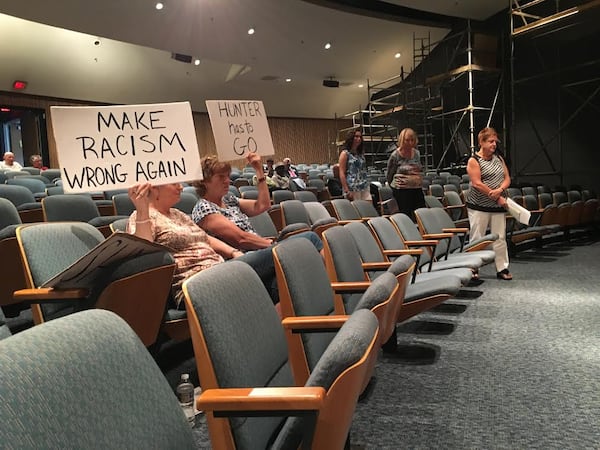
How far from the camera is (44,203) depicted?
11.5ft

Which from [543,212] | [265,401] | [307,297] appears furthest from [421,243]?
[543,212]

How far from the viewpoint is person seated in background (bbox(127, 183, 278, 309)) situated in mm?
2184

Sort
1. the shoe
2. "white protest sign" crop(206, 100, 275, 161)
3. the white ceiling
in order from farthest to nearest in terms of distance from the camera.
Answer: the white ceiling < the shoe < "white protest sign" crop(206, 100, 275, 161)

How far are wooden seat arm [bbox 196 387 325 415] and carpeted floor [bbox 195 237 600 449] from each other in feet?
2.98

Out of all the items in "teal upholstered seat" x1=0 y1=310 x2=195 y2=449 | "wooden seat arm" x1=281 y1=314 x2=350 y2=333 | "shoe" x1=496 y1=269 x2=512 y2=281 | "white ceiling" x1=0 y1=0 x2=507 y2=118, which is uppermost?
"white ceiling" x1=0 y1=0 x2=507 y2=118

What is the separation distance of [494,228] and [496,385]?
7.87 ft

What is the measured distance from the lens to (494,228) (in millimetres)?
4426

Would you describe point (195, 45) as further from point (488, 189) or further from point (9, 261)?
point (9, 261)

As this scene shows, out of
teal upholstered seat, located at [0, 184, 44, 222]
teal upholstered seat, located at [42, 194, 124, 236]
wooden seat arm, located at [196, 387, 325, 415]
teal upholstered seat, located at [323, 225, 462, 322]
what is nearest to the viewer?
wooden seat arm, located at [196, 387, 325, 415]

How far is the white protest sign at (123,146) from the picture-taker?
1.99 metres

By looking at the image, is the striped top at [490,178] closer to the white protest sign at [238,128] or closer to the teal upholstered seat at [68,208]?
the white protest sign at [238,128]

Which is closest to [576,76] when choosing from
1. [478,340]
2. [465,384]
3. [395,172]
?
[395,172]

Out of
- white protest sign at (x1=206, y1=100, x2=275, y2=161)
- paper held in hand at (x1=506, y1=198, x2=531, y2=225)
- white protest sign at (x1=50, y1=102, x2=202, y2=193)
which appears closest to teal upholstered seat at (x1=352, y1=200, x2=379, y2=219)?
paper held in hand at (x1=506, y1=198, x2=531, y2=225)

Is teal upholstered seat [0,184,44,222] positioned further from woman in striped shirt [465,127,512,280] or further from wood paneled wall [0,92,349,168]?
wood paneled wall [0,92,349,168]
